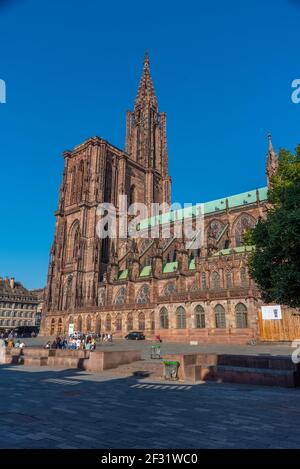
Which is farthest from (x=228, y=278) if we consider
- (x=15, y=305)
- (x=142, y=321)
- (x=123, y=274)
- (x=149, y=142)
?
(x=15, y=305)

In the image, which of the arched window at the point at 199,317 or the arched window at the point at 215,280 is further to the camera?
the arched window at the point at 215,280

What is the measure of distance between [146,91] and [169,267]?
6094 centimetres

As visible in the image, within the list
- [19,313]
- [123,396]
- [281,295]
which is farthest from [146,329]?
[19,313]

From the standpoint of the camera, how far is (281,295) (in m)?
14.5

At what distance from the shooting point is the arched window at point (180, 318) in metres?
40.9

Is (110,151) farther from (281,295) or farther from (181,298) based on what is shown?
(281,295)

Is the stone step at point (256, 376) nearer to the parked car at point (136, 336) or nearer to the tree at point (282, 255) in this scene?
the tree at point (282, 255)

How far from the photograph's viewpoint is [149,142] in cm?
8706

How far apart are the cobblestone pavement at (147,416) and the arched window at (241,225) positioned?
42039 millimetres

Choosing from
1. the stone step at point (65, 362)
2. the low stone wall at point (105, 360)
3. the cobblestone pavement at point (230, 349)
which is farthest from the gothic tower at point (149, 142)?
the low stone wall at point (105, 360)

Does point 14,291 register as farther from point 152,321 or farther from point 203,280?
point 203,280

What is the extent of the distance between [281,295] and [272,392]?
4.59m

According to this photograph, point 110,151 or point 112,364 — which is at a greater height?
point 110,151

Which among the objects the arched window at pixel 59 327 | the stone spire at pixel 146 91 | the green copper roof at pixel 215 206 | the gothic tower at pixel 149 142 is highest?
the stone spire at pixel 146 91
